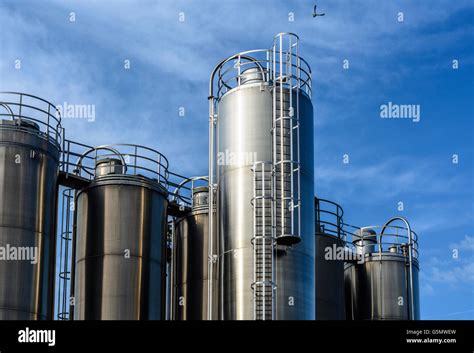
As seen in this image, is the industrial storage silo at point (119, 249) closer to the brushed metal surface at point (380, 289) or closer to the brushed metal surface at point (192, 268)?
the brushed metal surface at point (192, 268)

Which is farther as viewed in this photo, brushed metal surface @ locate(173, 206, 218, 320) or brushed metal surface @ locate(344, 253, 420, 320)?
brushed metal surface @ locate(344, 253, 420, 320)

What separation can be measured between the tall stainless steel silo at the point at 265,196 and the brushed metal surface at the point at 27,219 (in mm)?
5573

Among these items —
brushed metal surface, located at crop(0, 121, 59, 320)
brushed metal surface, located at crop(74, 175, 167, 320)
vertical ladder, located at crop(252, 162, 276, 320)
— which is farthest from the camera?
brushed metal surface, located at crop(74, 175, 167, 320)

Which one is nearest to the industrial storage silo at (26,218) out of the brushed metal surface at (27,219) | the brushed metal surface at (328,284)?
the brushed metal surface at (27,219)

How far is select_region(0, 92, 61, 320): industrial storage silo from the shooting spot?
2605 centimetres

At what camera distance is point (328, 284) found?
116 feet

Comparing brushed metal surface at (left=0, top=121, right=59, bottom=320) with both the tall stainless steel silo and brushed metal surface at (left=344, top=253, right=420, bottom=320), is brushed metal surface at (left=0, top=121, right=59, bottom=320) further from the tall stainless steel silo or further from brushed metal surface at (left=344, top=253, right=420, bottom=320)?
brushed metal surface at (left=344, top=253, right=420, bottom=320)

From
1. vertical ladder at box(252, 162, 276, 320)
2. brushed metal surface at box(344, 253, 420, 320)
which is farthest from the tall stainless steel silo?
brushed metal surface at box(344, 253, 420, 320)

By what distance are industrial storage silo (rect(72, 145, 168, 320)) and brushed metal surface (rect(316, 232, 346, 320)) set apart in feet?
24.1

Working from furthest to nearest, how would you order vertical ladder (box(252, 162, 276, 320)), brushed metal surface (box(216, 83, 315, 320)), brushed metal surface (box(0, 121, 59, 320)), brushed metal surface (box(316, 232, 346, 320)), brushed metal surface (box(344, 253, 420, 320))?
1. brushed metal surface (box(344, 253, 420, 320))
2. brushed metal surface (box(316, 232, 346, 320))
3. brushed metal surface (box(216, 83, 315, 320))
4. vertical ladder (box(252, 162, 276, 320))
5. brushed metal surface (box(0, 121, 59, 320))

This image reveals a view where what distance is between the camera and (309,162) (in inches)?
1162

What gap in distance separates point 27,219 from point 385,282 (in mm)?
18196

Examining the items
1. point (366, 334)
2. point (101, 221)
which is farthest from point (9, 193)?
point (366, 334)

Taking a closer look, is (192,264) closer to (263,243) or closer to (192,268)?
(192,268)
